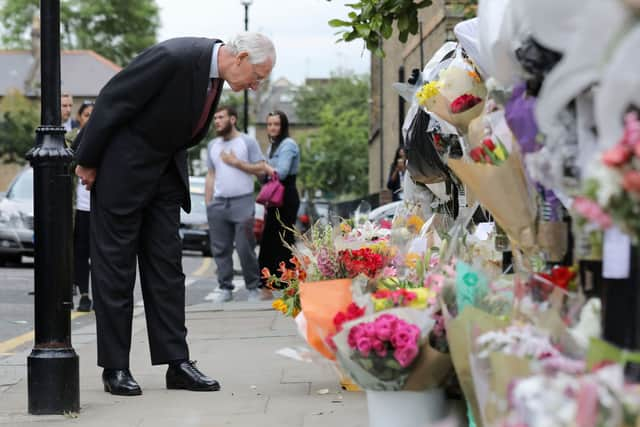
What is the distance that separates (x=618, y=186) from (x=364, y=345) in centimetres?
142

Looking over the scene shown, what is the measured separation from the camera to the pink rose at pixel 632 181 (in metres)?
2.74

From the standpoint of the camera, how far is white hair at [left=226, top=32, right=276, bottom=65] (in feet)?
19.4

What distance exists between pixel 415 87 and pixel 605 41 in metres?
3.80

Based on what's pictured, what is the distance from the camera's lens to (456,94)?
497cm

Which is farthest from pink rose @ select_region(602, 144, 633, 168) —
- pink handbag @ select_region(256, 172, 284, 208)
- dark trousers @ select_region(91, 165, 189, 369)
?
pink handbag @ select_region(256, 172, 284, 208)

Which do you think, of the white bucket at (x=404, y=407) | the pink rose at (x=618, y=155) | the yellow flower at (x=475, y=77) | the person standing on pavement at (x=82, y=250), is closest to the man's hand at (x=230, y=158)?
the person standing on pavement at (x=82, y=250)

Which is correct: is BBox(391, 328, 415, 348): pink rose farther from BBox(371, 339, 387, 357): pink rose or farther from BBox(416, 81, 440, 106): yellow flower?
BBox(416, 81, 440, 106): yellow flower

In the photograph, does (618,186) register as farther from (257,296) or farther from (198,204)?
(198,204)

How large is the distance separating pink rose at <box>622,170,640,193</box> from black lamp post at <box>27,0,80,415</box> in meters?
3.49

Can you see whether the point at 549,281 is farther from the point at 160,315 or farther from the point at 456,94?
the point at 160,315

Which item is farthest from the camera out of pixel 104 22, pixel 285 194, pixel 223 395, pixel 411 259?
pixel 104 22

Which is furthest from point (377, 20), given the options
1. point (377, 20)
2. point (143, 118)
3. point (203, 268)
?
point (203, 268)

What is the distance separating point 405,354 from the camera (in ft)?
13.2

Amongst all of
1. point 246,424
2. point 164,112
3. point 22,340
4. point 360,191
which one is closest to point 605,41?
point 246,424
